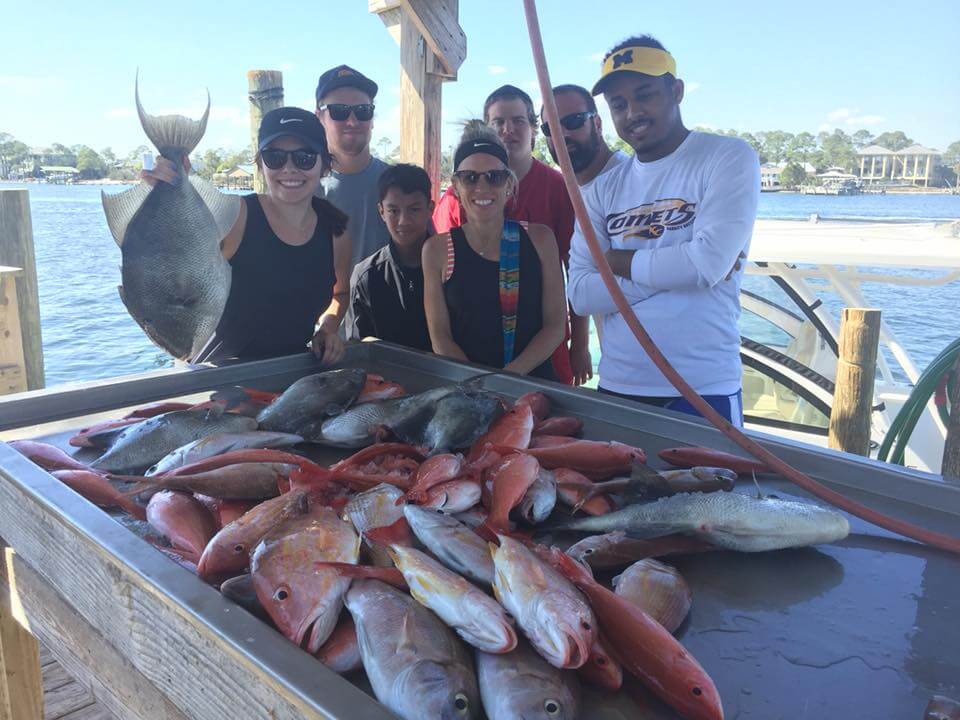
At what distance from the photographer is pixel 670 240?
2.83 m

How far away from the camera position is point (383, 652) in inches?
42.8

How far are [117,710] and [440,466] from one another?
85 cm

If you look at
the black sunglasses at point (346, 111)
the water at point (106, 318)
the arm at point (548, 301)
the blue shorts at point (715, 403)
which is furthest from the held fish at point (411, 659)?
the water at point (106, 318)

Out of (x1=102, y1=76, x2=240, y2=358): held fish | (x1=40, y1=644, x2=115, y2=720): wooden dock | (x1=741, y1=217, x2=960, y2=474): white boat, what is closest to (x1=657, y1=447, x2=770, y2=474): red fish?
(x1=102, y1=76, x2=240, y2=358): held fish

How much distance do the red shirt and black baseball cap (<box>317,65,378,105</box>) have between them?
2.52 feet

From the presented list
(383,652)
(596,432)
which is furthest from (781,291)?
(383,652)

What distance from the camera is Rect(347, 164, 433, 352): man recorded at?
3.49m

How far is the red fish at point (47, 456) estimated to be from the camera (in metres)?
1.88

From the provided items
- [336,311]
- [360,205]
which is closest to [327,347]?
[336,311]

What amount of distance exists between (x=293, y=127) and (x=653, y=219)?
1.56 m

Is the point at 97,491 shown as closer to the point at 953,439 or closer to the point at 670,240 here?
the point at 670,240

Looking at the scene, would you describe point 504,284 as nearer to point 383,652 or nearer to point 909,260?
point 383,652

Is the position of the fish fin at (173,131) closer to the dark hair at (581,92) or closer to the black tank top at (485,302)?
the black tank top at (485,302)

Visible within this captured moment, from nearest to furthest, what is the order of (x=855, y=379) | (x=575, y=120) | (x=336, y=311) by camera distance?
(x=336, y=311)
(x=575, y=120)
(x=855, y=379)
